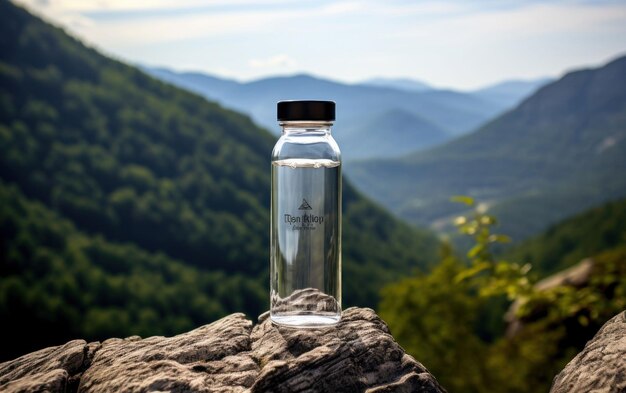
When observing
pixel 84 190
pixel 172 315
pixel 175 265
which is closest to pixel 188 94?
pixel 84 190

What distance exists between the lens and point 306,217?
12.9ft

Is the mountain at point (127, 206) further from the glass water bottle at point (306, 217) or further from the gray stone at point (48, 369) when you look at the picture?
the glass water bottle at point (306, 217)

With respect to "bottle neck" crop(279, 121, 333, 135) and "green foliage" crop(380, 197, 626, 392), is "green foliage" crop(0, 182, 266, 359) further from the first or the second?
"bottle neck" crop(279, 121, 333, 135)

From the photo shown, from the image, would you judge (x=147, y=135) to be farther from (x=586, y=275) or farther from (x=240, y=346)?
(x=240, y=346)

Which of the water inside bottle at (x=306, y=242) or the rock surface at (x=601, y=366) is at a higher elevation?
the water inside bottle at (x=306, y=242)

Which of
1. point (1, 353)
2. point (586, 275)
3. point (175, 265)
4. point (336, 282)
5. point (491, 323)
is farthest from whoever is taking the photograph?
point (175, 265)

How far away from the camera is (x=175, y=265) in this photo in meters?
79.8

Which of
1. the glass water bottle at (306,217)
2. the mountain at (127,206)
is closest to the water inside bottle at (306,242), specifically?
the glass water bottle at (306,217)

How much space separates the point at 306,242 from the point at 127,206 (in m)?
87.0

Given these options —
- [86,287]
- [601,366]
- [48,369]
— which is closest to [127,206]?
[86,287]

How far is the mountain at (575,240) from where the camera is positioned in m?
74.2

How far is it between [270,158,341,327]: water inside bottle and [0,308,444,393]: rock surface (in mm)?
184

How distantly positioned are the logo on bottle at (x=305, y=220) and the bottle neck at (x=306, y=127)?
0.48 meters

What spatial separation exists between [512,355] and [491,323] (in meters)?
42.5
